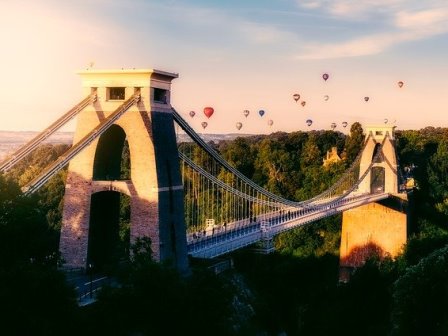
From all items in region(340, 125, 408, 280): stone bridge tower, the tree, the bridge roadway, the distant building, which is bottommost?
region(340, 125, 408, 280): stone bridge tower

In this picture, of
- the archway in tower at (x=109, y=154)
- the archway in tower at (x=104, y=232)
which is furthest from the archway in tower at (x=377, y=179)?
the archway in tower at (x=109, y=154)

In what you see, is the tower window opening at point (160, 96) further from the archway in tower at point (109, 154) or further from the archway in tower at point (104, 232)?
the archway in tower at point (104, 232)

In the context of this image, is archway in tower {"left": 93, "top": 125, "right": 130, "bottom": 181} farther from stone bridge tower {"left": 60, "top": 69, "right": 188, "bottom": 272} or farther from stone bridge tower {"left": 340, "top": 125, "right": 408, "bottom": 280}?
stone bridge tower {"left": 340, "top": 125, "right": 408, "bottom": 280}

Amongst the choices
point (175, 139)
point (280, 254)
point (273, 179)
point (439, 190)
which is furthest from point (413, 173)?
point (175, 139)

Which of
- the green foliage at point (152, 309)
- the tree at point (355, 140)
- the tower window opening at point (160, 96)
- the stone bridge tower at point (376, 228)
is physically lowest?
the stone bridge tower at point (376, 228)

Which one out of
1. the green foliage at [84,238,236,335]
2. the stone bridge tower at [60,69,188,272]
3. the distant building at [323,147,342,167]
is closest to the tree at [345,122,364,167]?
the distant building at [323,147,342,167]

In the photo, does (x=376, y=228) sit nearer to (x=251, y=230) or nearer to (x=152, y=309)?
(x=251, y=230)
